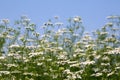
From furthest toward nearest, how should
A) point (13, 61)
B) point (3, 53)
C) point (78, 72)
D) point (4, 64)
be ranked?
point (3, 53), point (13, 61), point (4, 64), point (78, 72)

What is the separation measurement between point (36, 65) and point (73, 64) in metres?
1.29

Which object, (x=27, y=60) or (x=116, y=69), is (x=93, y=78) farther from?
(x=27, y=60)

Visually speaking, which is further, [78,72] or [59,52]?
[59,52]

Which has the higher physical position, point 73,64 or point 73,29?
point 73,29

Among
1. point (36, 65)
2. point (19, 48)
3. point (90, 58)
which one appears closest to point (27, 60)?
point (36, 65)

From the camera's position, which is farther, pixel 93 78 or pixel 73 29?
pixel 73 29

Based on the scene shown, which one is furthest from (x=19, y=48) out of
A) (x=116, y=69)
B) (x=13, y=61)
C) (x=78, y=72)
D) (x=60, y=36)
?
(x=116, y=69)

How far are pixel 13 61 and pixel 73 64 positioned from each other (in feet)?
7.46

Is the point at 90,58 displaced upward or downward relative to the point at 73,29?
downward

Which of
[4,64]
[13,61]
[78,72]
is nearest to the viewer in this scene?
[78,72]

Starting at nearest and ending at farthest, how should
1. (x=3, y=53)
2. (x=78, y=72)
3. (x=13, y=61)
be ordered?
(x=78, y=72) < (x=13, y=61) < (x=3, y=53)

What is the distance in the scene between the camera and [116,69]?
11.2 meters

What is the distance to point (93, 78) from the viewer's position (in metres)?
11.7

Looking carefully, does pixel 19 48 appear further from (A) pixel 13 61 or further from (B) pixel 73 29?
(B) pixel 73 29
